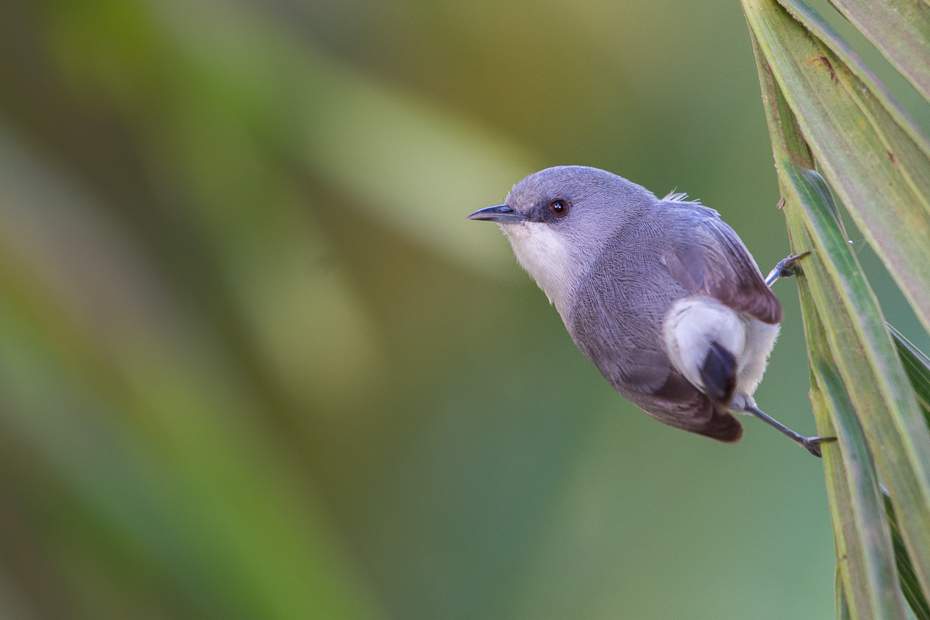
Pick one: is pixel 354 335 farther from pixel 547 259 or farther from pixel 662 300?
pixel 662 300

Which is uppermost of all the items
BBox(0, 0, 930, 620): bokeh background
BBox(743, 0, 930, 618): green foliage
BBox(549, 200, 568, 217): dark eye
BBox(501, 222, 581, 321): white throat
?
BBox(743, 0, 930, 618): green foliage

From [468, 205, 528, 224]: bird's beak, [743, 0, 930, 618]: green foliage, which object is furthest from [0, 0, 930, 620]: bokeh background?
[743, 0, 930, 618]: green foliage

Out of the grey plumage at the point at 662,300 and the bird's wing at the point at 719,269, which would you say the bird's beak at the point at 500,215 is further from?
the bird's wing at the point at 719,269

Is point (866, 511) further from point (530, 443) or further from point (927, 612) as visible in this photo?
point (530, 443)

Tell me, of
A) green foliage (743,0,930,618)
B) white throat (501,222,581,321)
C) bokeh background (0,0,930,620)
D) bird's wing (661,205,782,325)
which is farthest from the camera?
bokeh background (0,0,930,620)

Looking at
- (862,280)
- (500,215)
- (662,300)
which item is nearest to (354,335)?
(500,215)

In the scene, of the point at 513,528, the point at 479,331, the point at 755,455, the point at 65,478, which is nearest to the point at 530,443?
the point at 513,528

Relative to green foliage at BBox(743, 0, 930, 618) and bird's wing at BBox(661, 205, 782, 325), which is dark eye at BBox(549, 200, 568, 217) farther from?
green foliage at BBox(743, 0, 930, 618)
